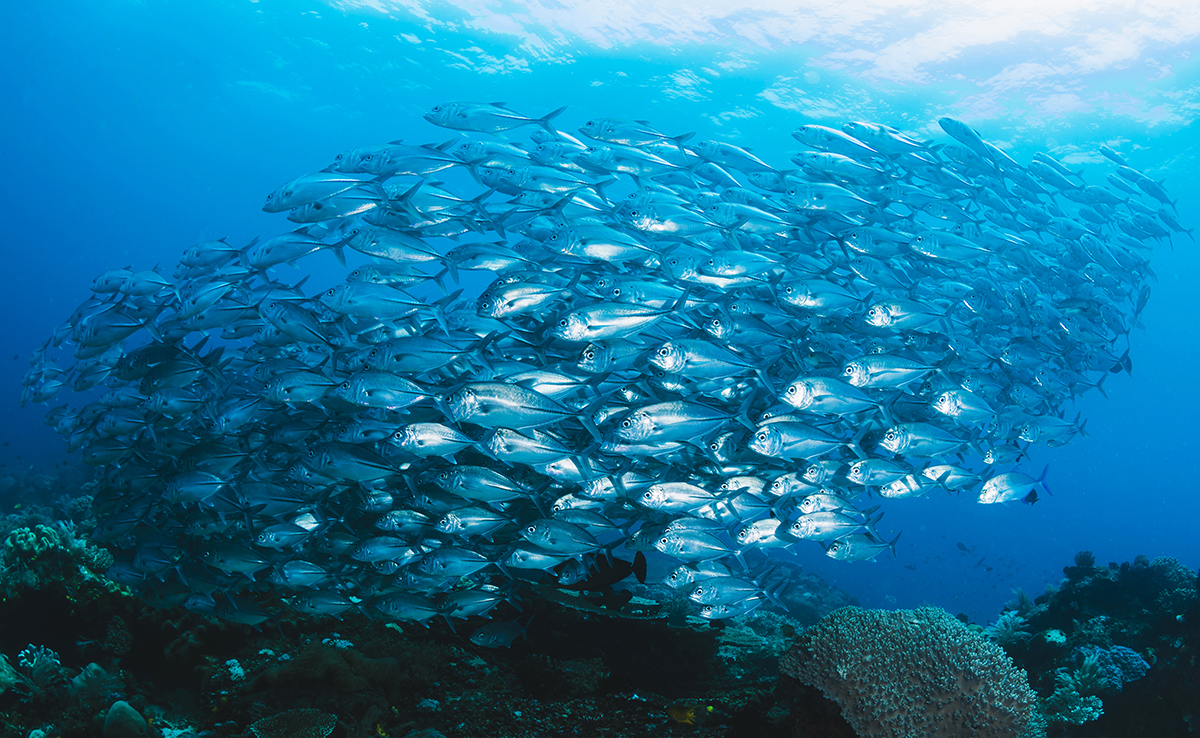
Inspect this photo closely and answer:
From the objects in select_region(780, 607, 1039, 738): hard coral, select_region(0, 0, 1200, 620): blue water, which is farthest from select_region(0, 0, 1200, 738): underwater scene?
select_region(0, 0, 1200, 620): blue water

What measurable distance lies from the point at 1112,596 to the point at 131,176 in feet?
340

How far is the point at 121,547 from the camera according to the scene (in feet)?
20.6

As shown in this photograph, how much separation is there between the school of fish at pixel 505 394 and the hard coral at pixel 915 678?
2.99 feet

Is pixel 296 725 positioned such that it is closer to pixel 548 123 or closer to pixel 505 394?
pixel 505 394

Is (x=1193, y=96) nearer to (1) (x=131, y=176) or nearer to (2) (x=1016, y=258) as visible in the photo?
(2) (x=1016, y=258)

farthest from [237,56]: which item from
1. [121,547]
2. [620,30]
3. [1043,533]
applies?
[1043,533]

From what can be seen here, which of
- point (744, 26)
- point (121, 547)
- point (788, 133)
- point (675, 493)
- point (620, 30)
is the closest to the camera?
point (675, 493)

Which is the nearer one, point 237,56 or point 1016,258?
point 1016,258

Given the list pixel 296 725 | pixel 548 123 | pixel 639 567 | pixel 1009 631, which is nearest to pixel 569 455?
pixel 639 567

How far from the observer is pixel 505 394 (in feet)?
12.8

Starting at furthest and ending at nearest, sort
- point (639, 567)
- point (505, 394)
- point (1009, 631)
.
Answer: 1. point (1009, 631)
2. point (639, 567)
3. point (505, 394)

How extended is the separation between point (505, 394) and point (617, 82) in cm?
2491

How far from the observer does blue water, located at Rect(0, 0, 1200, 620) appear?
1956 cm

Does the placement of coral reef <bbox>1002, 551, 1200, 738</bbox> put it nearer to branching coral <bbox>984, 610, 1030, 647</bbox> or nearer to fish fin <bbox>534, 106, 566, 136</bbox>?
branching coral <bbox>984, 610, 1030, 647</bbox>
